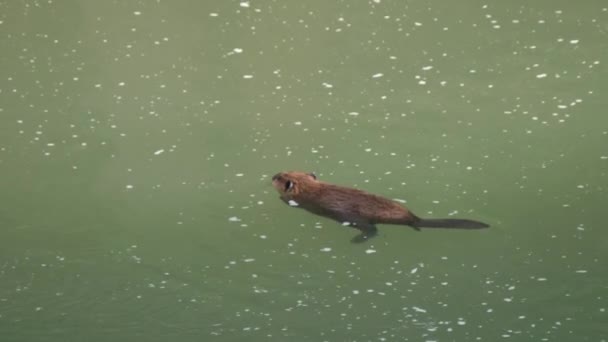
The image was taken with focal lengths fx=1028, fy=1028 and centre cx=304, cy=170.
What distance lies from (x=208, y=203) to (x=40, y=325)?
96 centimetres

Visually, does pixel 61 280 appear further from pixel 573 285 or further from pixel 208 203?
pixel 573 285

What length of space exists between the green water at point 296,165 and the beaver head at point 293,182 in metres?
0.09

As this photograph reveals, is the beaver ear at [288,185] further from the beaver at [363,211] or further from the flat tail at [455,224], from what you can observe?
the flat tail at [455,224]

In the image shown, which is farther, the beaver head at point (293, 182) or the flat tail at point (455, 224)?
the beaver head at point (293, 182)

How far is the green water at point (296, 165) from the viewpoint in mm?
4180

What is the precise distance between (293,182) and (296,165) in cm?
38

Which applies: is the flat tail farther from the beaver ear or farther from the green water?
the beaver ear

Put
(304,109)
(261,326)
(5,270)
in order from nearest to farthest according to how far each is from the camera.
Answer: (261,326) → (5,270) → (304,109)

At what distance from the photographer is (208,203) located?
470 cm

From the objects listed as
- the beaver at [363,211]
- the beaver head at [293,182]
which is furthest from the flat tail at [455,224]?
the beaver head at [293,182]

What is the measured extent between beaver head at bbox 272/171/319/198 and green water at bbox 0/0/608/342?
0.09 meters

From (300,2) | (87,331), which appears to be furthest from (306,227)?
(300,2)

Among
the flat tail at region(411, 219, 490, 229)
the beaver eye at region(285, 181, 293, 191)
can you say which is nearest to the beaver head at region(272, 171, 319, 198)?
the beaver eye at region(285, 181, 293, 191)

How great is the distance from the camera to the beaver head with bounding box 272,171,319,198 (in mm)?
4539
